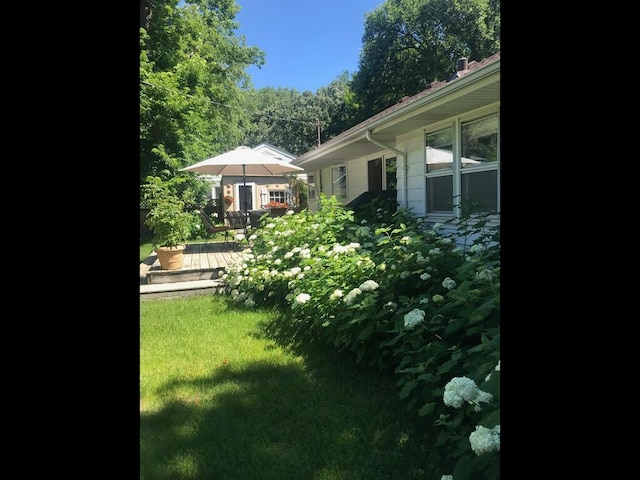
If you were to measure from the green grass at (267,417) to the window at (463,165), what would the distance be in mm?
2754

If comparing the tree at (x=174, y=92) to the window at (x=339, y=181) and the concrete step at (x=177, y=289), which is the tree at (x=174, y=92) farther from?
the concrete step at (x=177, y=289)

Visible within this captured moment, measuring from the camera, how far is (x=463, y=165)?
19.9ft

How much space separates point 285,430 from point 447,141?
5007mm

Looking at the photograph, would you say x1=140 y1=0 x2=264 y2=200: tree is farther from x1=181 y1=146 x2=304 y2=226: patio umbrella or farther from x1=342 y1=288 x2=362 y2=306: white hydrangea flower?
x1=342 y1=288 x2=362 y2=306: white hydrangea flower

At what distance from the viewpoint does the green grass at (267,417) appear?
2289 millimetres

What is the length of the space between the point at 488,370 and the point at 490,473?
0.34 metres

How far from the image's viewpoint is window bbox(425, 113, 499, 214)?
219 inches
